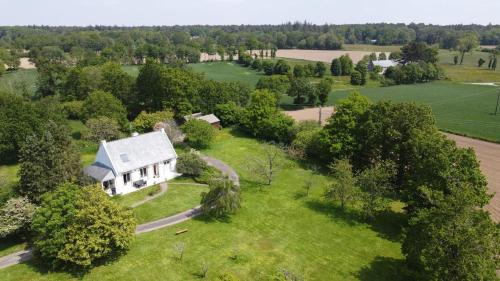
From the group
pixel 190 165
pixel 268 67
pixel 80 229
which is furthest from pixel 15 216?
pixel 268 67

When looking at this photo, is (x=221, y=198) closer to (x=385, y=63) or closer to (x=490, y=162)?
(x=490, y=162)

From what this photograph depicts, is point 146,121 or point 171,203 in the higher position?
point 146,121

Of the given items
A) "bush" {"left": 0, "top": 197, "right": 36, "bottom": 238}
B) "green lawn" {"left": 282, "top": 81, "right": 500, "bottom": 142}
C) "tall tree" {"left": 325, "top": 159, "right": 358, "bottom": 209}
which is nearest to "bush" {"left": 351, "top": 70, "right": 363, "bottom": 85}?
"green lawn" {"left": 282, "top": 81, "right": 500, "bottom": 142}

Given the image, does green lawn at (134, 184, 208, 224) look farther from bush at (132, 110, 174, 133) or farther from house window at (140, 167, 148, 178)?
bush at (132, 110, 174, 133)

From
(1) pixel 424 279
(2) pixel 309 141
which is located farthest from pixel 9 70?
(1) pixel 424 279

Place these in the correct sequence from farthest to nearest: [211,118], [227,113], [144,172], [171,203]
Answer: [227,113]
[211,118]
[144,172]
[171,203]

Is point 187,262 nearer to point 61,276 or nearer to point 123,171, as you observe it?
point 61,276

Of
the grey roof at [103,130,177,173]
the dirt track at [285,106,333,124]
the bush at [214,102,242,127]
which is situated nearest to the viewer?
the grey roof at [103,130,177,173]
